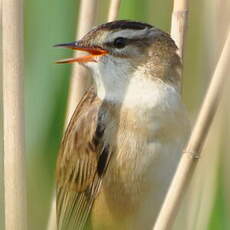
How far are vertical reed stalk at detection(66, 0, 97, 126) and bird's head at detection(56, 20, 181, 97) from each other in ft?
0.35

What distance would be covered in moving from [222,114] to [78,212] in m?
0.71

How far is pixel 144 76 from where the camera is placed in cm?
245

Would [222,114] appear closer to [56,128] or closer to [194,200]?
[194,200]

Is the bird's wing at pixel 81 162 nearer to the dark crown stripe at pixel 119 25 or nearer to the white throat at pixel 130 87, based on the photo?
the white throat at pixel 130 87

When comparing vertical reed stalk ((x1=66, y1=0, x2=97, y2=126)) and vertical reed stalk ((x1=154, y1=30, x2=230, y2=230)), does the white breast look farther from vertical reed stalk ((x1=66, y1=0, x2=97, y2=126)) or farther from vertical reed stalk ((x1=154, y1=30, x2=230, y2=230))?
vertical reed stalk ((x1=154, y1=30, x2=230, y2=230))

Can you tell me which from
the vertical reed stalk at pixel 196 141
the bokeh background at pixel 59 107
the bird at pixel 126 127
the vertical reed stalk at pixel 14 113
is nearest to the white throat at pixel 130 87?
the bird at pixel 126 127

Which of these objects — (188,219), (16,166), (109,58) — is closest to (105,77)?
(109,58)

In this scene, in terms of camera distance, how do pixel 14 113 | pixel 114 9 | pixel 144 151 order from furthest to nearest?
pixel 114 9 < pixel 144 151 < pixel 14 113

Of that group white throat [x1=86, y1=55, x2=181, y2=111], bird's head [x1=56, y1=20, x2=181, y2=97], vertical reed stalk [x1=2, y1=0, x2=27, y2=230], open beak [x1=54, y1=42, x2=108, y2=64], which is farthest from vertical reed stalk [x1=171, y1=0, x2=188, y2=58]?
vertical reed stalk [x1=2, y1=0, x2=27, y2=230]

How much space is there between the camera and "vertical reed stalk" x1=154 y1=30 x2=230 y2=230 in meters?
1.73

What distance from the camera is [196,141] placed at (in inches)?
69.9

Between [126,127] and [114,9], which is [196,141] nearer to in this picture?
[126,127]

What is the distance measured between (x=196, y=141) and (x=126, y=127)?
0.67 metres

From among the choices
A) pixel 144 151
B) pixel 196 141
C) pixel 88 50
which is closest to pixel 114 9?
pixel 88 50
